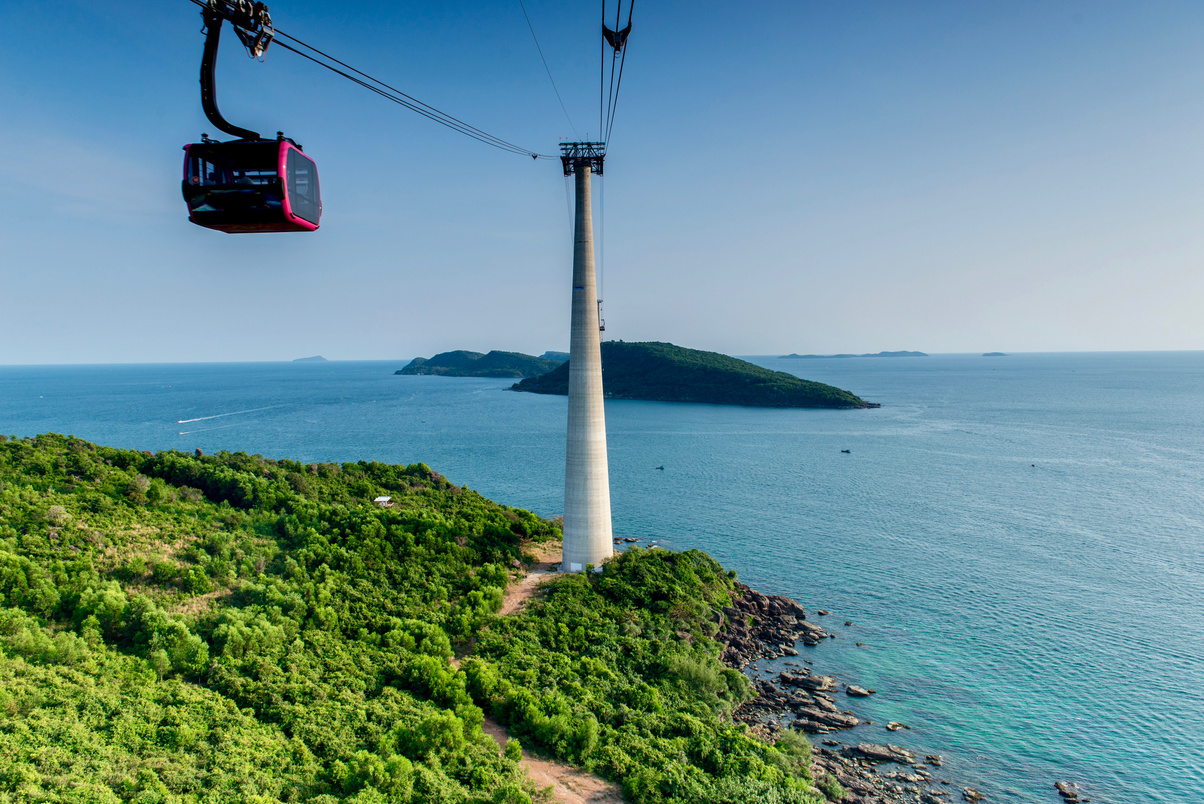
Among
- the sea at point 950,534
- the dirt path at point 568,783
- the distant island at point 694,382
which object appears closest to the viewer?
the dirt path at point 568,783

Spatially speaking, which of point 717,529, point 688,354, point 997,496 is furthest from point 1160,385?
point 717,529

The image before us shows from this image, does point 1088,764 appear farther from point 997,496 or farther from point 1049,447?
point 1049,447

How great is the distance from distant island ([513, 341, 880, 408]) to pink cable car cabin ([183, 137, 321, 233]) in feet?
402

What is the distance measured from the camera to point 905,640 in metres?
29.2

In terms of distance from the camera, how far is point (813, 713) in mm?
22781

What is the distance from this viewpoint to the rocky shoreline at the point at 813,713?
62.4ft

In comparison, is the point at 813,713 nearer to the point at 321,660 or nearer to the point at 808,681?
the point at 808,681

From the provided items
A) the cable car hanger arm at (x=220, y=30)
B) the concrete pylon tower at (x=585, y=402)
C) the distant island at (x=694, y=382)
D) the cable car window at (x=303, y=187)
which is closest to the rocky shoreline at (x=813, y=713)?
the concrete pylon tower at (x=585, y=402)

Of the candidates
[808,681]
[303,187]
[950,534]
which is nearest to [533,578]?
[808,681]

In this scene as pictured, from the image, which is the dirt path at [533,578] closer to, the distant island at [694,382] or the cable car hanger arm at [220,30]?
the cable car hanger arm at [220,30]

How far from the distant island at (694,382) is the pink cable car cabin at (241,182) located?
4828 inches

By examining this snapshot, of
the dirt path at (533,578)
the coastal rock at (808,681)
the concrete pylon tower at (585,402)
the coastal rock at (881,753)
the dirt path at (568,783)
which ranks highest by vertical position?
the concrete pylon tower at (585,402)

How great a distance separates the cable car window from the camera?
8.41 m

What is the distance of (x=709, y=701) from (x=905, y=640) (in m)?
13.7
